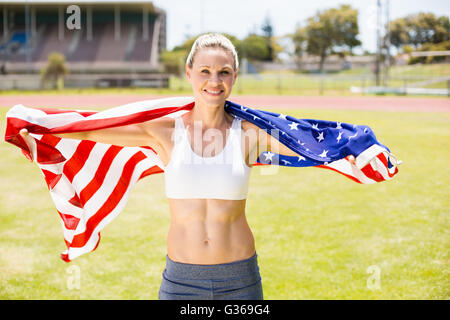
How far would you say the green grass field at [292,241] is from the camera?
4.79m

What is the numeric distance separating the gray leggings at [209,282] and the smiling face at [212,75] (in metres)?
0.89

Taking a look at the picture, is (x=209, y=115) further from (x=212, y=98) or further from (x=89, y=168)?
(x=89, y=168)

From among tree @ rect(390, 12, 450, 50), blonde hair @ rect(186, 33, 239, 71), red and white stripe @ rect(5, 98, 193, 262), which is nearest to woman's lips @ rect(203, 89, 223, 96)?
blonde hair @ rect(186, 33, 239, 71)

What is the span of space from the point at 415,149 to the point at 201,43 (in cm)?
Answer: 1113

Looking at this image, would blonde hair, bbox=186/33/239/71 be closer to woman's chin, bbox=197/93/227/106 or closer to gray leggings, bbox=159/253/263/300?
woman's chin, bbox=197/93/227/106

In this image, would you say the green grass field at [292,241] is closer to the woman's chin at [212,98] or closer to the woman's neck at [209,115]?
the woman's neck at [209,115]

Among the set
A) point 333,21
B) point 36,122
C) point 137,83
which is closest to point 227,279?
point 36,122

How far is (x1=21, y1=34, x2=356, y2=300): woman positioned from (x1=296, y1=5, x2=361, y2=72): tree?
7031 centimetres

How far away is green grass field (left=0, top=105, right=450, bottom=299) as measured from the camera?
4.79 metres

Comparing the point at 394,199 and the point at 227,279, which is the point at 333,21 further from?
the point at 227,279

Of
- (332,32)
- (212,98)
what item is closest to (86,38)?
(332,32)

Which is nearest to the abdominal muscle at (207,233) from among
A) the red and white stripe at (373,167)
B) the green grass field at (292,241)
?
the red and white stripe at (373,167)

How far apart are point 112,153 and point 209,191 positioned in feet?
4.24

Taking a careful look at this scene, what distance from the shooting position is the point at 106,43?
53.8m
